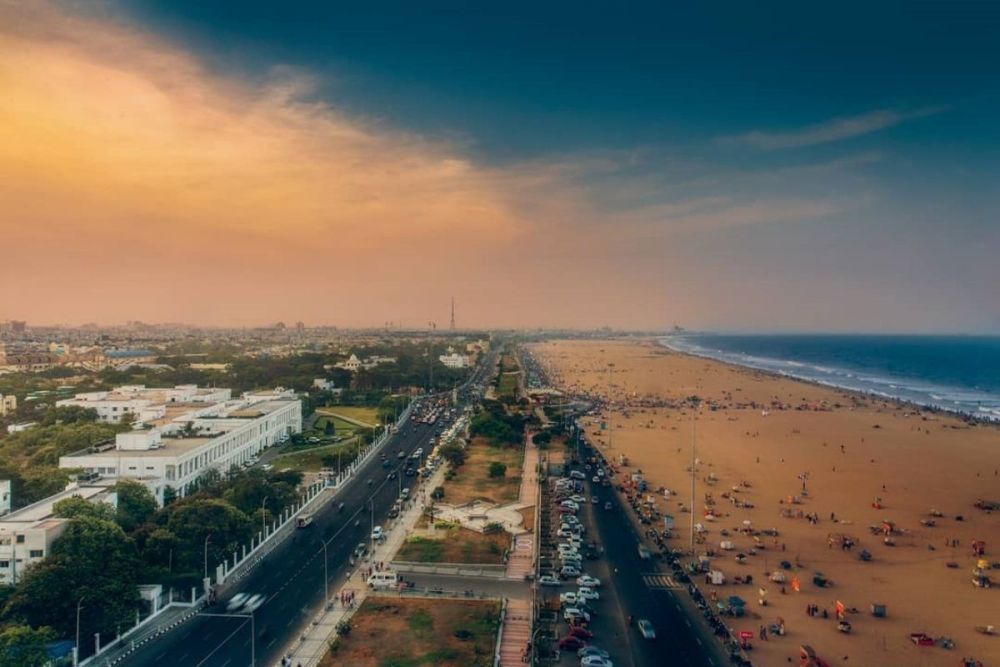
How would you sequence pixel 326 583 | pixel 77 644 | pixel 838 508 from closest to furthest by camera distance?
pixel 77 644 < pixel 326 583 < pixel 838 508

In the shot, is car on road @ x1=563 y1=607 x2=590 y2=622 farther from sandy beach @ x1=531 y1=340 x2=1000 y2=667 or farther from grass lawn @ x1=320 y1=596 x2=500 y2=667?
sandy beach @ x1=531 y1=340 x2=1000 y2=667

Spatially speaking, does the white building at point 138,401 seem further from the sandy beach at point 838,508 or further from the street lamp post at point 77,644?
the sandy beach at point 838,508

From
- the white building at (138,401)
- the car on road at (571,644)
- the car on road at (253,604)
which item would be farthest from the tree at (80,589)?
the white building at (138,401)

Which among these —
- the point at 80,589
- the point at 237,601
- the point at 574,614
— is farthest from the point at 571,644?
the point at 80,589

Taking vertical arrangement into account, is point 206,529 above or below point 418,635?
above

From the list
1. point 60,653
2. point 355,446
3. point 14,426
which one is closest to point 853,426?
point 355,446

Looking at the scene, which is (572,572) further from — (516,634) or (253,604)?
(253,604)
